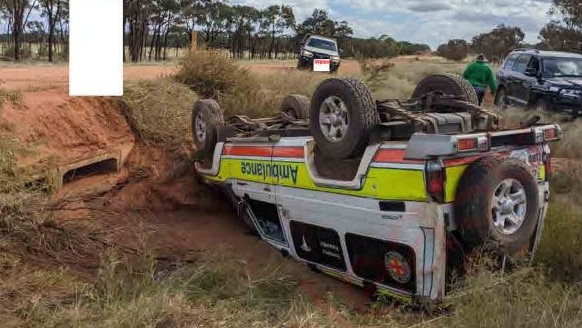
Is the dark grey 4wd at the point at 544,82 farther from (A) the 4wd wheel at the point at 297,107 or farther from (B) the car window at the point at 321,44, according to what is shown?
(B) the car window at the point at 321,44

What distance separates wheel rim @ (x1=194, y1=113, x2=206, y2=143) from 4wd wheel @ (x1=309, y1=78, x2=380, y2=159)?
242 centimetres

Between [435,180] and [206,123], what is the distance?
3620mm

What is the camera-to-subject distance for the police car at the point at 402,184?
4.72m

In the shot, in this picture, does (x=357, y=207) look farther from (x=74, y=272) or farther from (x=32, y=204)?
(x=32, y=204)

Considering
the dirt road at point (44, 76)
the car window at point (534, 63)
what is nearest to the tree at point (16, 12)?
the dirt road at point (44, 76)

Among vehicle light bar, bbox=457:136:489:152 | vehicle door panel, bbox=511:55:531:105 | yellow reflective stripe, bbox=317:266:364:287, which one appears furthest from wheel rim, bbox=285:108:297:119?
vehicle door panel, bbox=511:55:531:105

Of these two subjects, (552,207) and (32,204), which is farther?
(552,207)

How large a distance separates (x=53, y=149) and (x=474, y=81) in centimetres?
931

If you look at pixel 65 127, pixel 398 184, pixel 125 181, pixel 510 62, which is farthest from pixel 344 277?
pixel 510 62

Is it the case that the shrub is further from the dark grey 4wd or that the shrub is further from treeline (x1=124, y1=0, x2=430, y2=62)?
treeline (x1=124, y1=0, x2=430, y2=62)

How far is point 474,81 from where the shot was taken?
14352 millimetres

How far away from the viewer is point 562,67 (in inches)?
610

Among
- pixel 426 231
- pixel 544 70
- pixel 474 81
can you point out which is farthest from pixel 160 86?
pixel 544 70

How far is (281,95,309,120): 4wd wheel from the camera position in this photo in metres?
7.56
